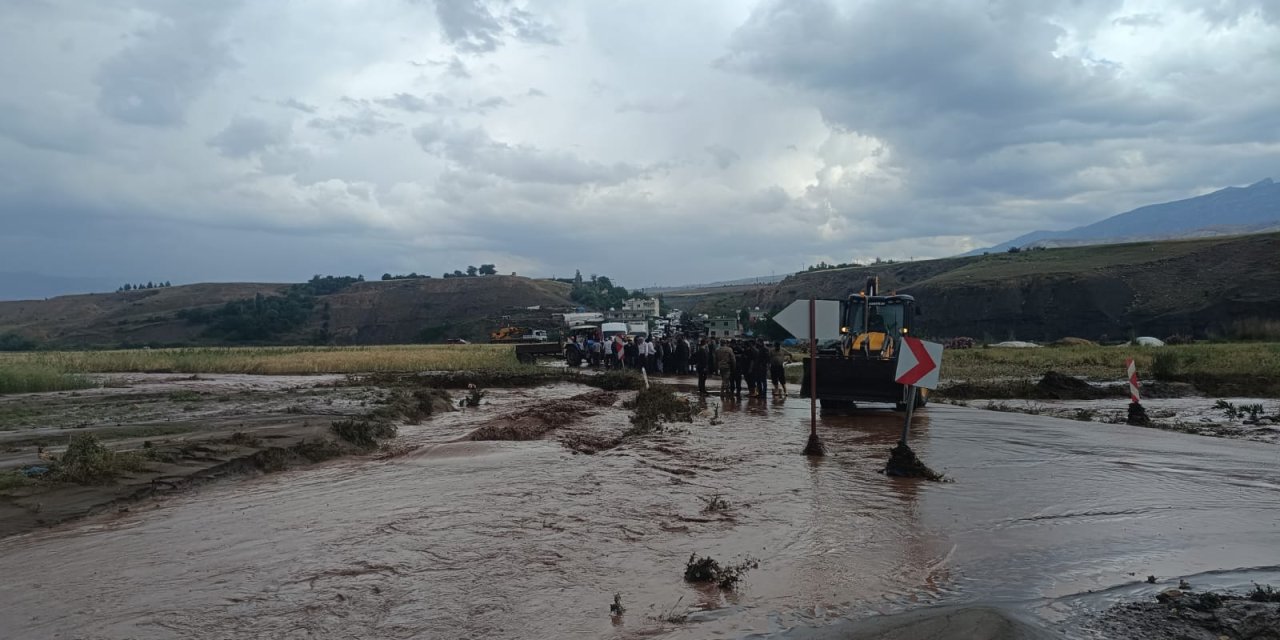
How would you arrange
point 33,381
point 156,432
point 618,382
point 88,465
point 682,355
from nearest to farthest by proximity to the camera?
point 88,465, point 156,432, point 33,381, point 618,382, point 682,355

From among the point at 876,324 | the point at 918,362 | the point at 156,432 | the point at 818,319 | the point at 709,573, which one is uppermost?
the point at 818,319

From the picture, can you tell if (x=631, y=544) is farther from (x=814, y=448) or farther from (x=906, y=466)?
(x=814, y=448)

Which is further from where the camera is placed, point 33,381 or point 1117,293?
point 1117,293

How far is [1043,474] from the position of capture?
1045cm

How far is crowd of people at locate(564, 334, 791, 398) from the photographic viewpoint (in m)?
22.5

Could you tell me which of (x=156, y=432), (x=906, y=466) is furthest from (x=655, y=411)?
(x=156, y=432)

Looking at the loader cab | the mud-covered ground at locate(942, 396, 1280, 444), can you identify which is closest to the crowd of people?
the loader cab

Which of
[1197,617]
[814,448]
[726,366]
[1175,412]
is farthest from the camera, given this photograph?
[726,366]

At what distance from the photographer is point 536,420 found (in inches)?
614

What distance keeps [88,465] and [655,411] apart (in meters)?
10.3

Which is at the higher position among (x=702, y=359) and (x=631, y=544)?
(x=702, y=359)

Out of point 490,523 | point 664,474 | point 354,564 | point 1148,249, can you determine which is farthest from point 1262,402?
point 1148,249

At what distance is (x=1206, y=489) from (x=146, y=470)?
1271 cm

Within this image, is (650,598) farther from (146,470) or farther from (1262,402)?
(1262,402)
